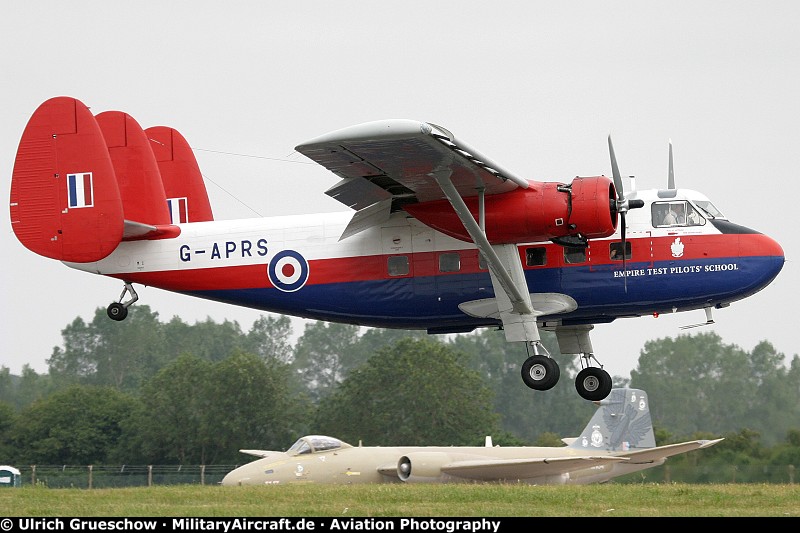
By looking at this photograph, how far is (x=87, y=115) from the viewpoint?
80.4 feet

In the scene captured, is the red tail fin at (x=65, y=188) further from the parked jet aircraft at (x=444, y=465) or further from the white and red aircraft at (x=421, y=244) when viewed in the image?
the parked jet aircraft at (x=444, y=465)

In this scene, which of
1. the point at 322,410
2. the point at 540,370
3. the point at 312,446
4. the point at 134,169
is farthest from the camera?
the point at 322,410

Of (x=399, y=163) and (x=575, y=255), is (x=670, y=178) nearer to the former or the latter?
(x=575, y=255)

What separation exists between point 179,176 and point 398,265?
705 centimetres

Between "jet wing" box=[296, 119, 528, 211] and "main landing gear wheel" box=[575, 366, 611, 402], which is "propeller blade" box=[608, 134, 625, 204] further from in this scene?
"main landing gear wheel" box=[575, 366, 611, 402]

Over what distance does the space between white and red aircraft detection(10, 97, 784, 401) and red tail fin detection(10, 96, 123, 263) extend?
0.09ft

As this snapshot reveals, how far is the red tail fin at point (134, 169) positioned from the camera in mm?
25281

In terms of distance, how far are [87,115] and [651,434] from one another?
20041mm

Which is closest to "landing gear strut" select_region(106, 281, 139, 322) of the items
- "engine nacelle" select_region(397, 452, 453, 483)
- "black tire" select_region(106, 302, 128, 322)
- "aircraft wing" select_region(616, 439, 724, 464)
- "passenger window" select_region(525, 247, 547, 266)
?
"black tire" select_region(106, 302, 128, 322)

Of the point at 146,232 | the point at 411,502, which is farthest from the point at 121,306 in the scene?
the point at 411,502

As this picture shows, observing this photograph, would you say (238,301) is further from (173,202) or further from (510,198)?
(510,198)

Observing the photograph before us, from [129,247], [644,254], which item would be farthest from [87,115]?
[644,254]

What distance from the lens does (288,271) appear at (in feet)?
79.0

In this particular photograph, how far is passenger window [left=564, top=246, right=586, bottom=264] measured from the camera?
2252 cm
